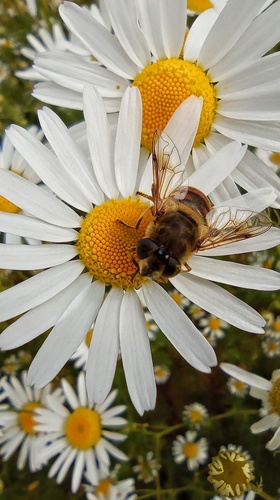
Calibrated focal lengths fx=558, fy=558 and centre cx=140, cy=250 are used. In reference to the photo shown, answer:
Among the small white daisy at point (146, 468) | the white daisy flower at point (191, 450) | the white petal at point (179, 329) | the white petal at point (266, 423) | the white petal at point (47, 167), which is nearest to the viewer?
the white petal at point (179, 329)

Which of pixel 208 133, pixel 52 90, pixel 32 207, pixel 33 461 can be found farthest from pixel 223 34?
pixel 33 461

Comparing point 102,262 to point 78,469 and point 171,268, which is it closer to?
point 171,268

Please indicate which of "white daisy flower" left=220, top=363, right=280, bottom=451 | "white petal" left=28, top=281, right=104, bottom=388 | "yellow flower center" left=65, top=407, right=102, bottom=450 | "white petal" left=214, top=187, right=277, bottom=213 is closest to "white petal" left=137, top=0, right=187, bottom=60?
"white petal" left=214, top=187, right=277, bottom=213

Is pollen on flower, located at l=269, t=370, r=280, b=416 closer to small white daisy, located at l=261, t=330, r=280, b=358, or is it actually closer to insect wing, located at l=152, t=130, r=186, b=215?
small white daisy, located at l=261, t=330, r=280, b=358

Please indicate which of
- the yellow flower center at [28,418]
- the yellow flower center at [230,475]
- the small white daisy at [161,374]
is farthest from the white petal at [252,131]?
the yellow flower center at [28,418]

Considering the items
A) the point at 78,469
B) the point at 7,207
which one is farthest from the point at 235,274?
the point at 78,469

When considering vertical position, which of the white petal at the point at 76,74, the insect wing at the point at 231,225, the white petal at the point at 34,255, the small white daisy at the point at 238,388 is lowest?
the small white daisy at the point at 238,388

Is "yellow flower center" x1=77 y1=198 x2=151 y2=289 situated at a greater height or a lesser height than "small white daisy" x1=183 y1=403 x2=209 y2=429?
greater

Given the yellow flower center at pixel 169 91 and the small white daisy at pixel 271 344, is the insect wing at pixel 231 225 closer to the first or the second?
the yellow flower center at pixel 169 91
